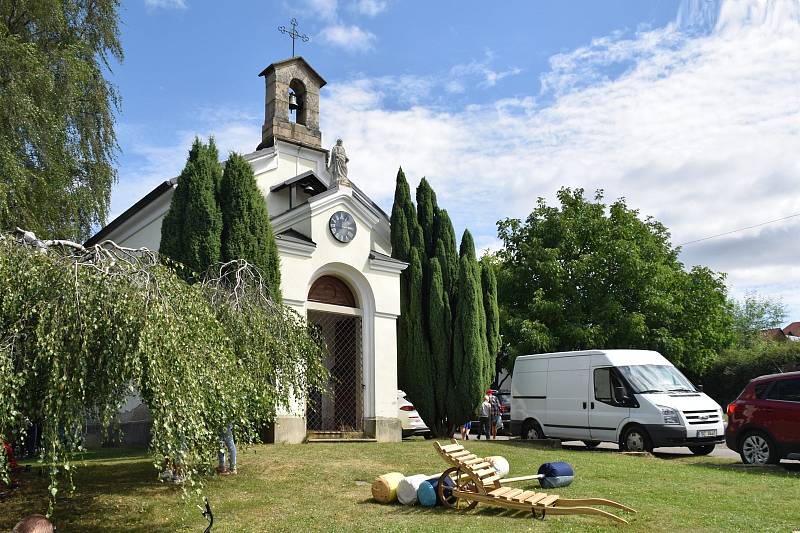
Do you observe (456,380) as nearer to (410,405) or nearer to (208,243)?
(410,405)

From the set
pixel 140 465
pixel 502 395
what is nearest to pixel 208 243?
pixel 140 465

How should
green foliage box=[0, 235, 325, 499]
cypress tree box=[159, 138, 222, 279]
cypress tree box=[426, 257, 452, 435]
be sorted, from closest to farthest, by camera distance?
green foliage box=[0, 235, 325, 499] < cypress tree box=[159, 138, 222, 279] < cypress tree box=[426, 257, 452, 435]

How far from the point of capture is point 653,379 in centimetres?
1505

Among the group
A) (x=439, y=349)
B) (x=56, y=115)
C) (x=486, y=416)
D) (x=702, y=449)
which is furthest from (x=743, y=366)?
(x=56, y=115)

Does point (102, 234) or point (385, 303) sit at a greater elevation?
point (102, 234)

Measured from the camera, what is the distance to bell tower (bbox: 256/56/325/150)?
18375 millimetres

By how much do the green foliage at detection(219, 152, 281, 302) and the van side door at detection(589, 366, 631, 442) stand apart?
7330mm

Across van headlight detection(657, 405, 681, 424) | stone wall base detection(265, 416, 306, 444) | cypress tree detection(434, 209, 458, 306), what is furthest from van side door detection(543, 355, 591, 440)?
stone wall base detection(265, 416, 306, 444)

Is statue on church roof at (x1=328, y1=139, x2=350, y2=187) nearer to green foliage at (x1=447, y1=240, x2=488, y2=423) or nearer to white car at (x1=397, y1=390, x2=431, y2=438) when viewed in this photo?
green foliage at (x1=447, y1=240, x2=488, y2=423)

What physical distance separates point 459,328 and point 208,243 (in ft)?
25.2

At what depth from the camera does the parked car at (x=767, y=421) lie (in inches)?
477

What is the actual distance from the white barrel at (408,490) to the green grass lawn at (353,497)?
0.52ft

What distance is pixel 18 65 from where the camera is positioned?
14.0m

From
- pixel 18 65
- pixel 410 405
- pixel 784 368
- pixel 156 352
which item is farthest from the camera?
pixel 784 368
